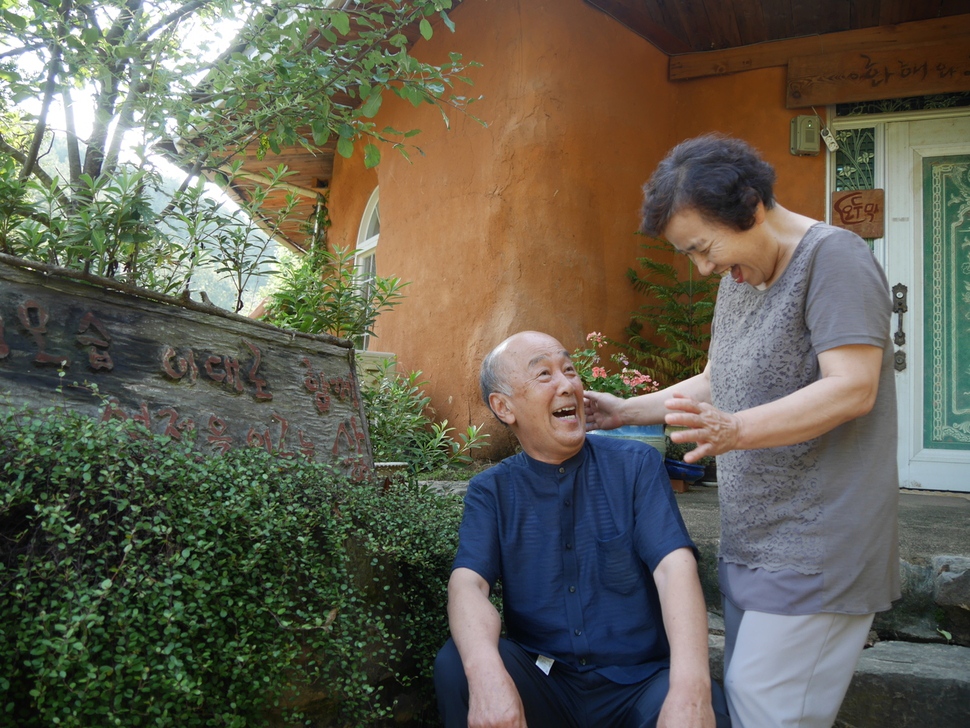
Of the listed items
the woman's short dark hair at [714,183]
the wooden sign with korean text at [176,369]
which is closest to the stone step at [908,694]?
the woman's short dark hair at [714,183]

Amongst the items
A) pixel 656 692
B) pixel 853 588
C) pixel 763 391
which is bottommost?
pixel 656 692

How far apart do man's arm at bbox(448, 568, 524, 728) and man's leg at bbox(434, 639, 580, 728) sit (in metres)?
0.04

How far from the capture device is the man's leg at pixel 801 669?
1680 millimetres

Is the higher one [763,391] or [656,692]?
[763,391]

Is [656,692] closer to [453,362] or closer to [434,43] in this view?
[453,362]

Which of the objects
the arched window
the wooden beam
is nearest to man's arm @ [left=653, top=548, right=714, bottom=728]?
the wooden beam

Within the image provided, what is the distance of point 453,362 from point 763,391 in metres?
3.81

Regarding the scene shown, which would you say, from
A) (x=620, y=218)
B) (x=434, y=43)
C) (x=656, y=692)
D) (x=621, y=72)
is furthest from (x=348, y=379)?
(x=434, y=43)

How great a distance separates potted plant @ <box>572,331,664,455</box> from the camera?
4.44 m

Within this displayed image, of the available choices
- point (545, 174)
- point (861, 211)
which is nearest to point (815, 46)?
point (861, 211)

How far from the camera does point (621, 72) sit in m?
5.65

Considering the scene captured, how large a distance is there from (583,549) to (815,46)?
15.9 ft

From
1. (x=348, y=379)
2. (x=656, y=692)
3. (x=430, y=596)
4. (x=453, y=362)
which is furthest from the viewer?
(x=453, y=362)

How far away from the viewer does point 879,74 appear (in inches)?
209
